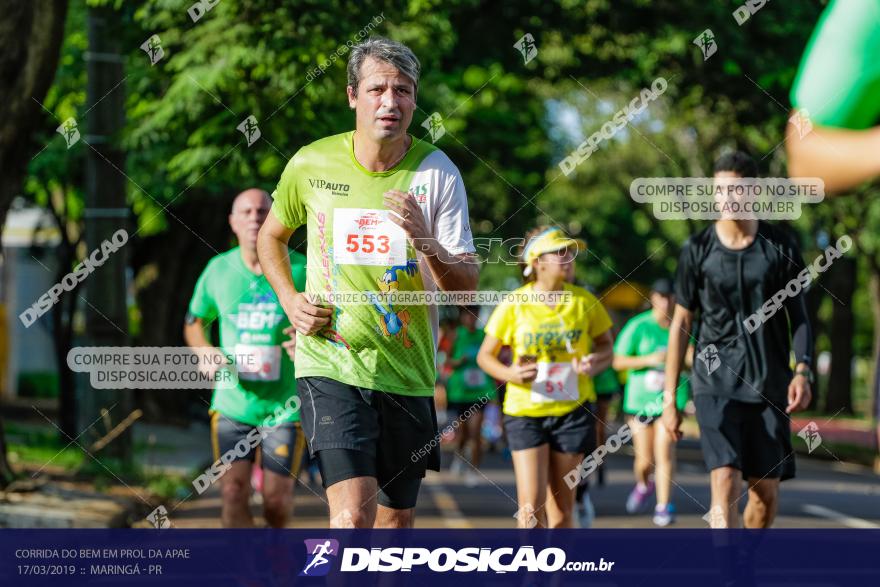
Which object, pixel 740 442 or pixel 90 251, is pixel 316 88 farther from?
pixel 740 442

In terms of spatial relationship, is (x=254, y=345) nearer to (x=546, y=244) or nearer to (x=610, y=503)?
(x=546, y=244)

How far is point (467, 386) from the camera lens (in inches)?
693

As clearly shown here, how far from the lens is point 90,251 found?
13.5 metres

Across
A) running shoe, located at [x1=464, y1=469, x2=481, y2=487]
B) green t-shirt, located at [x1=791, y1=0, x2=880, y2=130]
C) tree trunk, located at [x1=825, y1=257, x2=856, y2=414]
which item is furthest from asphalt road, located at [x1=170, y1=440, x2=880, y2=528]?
tree trunk, located at [x1=825, y1=257, x2=856, y2=414]

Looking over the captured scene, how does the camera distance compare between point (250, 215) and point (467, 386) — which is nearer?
point (250, 215)

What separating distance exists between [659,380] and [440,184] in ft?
25.9

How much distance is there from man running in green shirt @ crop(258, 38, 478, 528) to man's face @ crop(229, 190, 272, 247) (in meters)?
2.46

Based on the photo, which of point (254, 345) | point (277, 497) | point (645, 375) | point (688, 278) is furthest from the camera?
point (645, 375)

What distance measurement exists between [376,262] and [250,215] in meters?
2.71

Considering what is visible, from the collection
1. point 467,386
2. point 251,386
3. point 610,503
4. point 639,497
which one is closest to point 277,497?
point 251,386

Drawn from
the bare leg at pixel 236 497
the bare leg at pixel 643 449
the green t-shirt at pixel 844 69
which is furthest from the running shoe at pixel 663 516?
the green t-shirt at pixel 844 69

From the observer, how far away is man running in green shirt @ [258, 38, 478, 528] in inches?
209

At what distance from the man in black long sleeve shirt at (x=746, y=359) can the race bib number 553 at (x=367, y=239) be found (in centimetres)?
236

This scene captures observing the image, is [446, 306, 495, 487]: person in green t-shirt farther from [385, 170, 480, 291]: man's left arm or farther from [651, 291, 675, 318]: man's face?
[385, 170, 480, 291]: man's left arm
